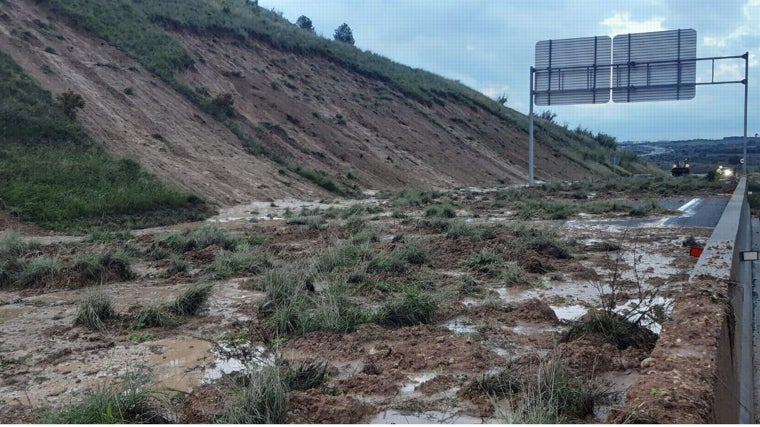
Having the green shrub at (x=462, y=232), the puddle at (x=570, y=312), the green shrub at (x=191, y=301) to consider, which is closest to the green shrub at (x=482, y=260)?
the green shrub at (x=462, y=232)

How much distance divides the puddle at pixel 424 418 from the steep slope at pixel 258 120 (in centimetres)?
1846

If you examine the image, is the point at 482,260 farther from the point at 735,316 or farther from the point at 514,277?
the point at 735,316

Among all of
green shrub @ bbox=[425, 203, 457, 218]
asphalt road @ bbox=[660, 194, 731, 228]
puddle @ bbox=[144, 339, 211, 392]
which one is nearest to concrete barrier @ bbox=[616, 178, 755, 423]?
puddle @ bbox=[144, 339, 211, 392]

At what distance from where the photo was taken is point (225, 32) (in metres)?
39.9

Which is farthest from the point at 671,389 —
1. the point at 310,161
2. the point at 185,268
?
the point at 310,161

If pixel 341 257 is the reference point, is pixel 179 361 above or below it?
below

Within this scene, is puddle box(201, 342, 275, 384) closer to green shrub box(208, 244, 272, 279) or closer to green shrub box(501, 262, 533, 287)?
green shrub box(208, 244, 272, 279)

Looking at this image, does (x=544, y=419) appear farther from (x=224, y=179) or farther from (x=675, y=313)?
(x=224, y=179)

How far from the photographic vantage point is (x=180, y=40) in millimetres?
35656

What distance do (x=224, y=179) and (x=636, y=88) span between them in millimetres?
25725

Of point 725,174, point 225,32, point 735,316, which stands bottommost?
point 735,316

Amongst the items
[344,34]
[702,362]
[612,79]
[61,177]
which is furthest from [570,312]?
[344,34]

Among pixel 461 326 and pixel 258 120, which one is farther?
pixel 258 120

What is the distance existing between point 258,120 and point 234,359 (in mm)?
28276
